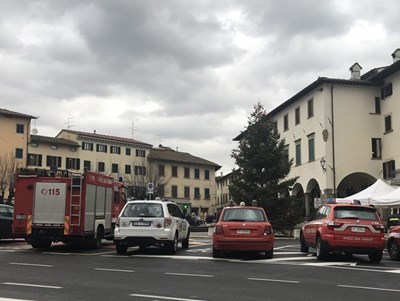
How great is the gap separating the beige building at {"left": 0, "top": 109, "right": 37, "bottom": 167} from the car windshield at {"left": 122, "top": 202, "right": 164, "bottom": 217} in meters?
52.4

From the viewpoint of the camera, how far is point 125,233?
15812 millimetres

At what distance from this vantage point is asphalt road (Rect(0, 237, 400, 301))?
8.70 meters

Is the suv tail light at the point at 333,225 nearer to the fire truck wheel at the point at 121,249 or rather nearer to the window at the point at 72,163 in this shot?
the fire truck wheel at the point at 121,249

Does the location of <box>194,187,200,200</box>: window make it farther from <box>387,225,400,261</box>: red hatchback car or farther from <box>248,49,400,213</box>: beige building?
<box>387,225,400,261</box>: red hatchback car

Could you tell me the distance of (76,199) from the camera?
17.3 m

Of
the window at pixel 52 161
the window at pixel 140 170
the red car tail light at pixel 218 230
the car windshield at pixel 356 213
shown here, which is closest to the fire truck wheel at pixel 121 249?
the red car tail light at pixel 218 230

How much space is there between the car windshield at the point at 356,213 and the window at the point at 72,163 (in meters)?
63.3

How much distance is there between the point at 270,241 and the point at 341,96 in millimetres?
28456

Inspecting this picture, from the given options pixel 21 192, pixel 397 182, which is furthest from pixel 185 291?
pixel 397 182

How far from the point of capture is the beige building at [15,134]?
65.7 metres

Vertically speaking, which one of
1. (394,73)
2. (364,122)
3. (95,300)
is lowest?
(95,300)

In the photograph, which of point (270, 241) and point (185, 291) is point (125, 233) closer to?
point (270, 241)

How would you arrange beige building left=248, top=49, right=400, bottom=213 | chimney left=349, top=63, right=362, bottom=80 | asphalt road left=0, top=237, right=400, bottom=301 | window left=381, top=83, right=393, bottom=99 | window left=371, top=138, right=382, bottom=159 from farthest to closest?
chimney left=349, top=63, right=362, bottom=80
window left=371, top=138, right=382, bottom=159
beige building left=248, top=49, right=400, bottom=213
window left=381, top=83, right=393, bottom=99
asphalt road left=0, top=237, right=400, bottom=301

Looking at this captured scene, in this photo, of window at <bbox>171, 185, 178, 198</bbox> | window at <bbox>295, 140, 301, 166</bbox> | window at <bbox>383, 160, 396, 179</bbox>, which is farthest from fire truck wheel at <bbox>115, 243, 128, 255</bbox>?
window at <bbox>171, 185, 178, 198</bbox>
